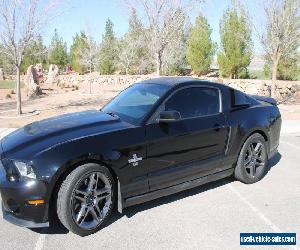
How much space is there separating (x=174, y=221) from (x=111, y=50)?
39817 mm

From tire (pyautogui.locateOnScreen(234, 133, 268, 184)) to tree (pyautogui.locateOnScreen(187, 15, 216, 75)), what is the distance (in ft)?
85.1

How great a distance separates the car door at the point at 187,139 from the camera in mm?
4422

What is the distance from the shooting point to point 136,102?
4965 millimetres

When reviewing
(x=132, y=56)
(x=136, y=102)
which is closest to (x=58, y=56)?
(x=132, y=56)

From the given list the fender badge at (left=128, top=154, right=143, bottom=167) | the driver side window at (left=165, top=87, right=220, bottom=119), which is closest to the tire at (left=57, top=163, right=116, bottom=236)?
the fender badge at (left=128, top=154, right=143, bottom=167)

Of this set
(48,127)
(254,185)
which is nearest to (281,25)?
(254,185)

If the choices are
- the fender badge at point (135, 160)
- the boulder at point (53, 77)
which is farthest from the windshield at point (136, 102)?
the boulder at point (53, 77)

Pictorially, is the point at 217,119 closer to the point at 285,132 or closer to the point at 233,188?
the point at 233,188

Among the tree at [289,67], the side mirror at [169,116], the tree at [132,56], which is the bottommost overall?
the side mirror at [169,116]

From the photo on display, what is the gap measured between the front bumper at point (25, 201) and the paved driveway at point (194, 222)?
275 mm

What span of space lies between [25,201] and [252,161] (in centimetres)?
348

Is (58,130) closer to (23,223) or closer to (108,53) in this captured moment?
(23,223)

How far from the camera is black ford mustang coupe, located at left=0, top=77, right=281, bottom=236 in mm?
3768

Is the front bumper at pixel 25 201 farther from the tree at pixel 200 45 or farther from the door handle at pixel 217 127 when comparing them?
the tree at pixel 200 45
